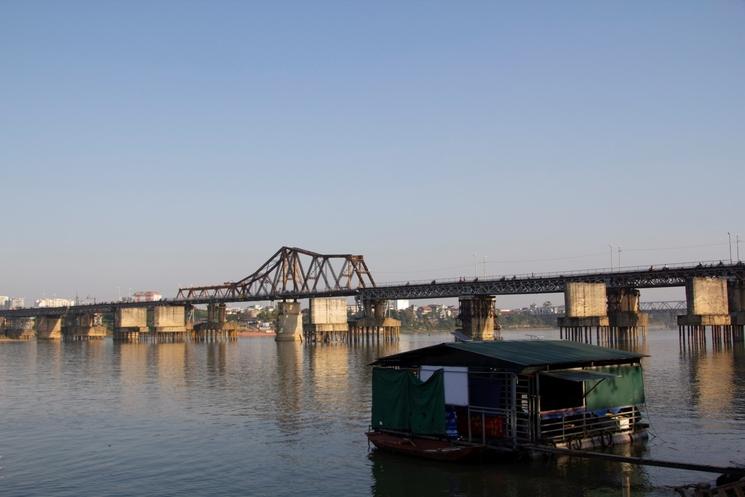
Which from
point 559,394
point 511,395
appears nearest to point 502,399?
point 511,395

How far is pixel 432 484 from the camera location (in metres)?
30.1

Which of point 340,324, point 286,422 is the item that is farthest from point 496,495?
point 340,324

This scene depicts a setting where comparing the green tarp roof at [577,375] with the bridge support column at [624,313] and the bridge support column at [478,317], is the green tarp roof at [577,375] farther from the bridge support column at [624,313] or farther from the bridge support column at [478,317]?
the bridge support column at [478,317]

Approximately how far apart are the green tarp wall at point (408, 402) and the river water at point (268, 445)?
1.64 m

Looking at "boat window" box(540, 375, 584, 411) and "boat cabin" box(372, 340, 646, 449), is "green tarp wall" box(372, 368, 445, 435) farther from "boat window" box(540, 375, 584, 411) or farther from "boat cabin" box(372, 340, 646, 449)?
"boat window" box(540, 375, 584, 411)

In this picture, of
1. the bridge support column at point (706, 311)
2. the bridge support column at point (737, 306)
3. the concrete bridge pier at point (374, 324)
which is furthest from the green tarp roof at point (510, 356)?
the concrete bridge pier at point (374, 324)

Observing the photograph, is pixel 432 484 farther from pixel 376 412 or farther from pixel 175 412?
pixel 175 412

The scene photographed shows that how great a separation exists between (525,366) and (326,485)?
9853 millimetres

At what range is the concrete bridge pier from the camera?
608 ft

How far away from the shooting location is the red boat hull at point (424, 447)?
32.1 meters

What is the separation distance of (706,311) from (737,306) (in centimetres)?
1067

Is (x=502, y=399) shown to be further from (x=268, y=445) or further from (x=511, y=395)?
(x=268, y=445)

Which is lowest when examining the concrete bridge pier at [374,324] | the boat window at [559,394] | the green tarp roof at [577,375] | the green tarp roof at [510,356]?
the concrete bridge pier at [374,324]

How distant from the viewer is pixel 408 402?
35125mm
